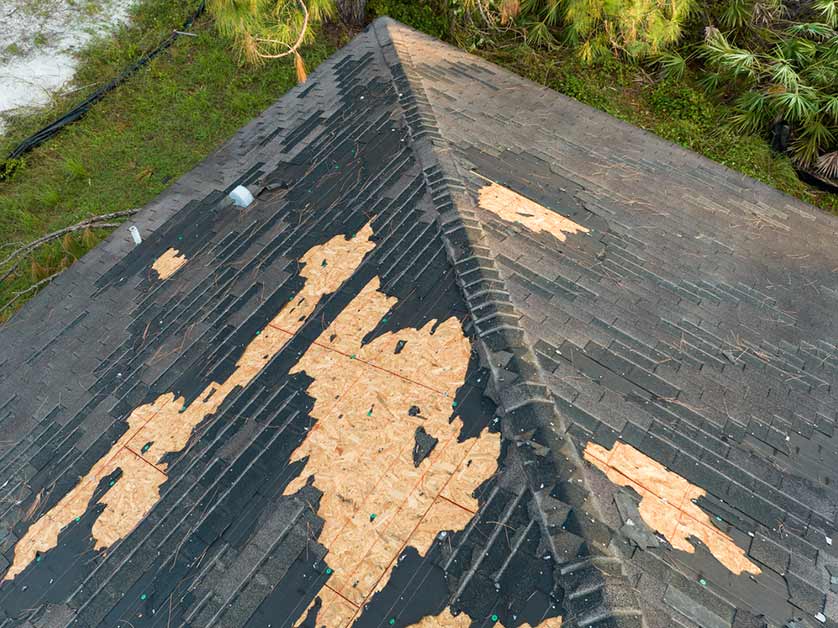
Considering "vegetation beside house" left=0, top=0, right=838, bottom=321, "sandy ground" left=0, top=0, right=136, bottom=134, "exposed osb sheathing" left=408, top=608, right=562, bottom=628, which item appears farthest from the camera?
"sandy ground" left=0, top=0, right=136, bottom=134

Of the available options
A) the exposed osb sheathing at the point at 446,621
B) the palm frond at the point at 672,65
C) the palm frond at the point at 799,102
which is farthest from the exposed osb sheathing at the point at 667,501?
the palm frond at the point at 672,65

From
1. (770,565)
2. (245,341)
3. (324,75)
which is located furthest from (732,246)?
(324,75)

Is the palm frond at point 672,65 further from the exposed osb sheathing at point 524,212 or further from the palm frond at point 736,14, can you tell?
the exposed osb sheathing at point 524,212

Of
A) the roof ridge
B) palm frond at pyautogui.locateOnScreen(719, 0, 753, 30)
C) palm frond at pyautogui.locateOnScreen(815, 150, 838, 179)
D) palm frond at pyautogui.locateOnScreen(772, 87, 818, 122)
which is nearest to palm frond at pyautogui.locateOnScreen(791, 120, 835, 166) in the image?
palm frond at pyautogui.locateOnScreen(815, 150, 838, 179)

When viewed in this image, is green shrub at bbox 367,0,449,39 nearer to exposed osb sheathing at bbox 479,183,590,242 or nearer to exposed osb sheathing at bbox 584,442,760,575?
exposed osb sheathing at bbox 479,183,590,242

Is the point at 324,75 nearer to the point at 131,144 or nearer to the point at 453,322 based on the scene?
the point at 453,322

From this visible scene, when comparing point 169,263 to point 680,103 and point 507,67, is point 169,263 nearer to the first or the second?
point 507,67
